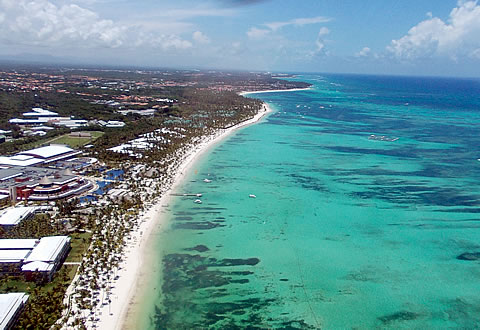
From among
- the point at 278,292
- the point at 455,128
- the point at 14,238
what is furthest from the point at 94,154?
the point at 455,128

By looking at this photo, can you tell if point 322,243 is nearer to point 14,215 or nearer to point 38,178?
point 14,215

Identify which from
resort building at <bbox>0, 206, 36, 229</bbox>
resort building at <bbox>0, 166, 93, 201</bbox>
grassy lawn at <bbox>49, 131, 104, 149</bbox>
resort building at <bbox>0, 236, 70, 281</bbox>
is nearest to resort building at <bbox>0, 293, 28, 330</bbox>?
resort building at <bbox>0, 236, 70, 281</bbox>

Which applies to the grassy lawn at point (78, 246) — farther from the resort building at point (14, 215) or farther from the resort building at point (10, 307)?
the resort building at point (10, 307)

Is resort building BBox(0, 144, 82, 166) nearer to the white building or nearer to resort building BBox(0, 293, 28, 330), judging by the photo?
the white building

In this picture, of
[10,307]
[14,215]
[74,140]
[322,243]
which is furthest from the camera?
[74,140]

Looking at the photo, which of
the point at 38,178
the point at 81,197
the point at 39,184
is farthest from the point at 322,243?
the point at 38,178

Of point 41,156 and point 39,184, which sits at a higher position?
point 41,156
